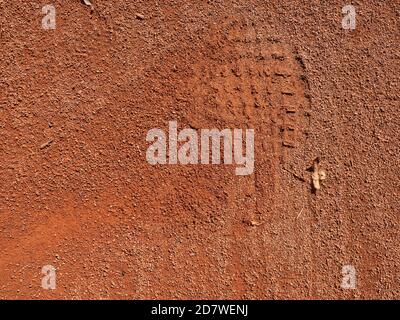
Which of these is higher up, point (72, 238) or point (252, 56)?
point (252, 56)

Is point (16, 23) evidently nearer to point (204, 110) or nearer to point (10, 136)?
point (10, 136)

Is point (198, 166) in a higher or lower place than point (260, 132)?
lower

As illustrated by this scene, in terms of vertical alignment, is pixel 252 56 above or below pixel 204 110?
above

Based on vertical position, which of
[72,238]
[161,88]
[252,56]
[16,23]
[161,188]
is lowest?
[72,238]

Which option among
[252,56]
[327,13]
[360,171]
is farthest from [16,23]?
[360,171]

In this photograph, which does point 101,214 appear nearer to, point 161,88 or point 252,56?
point 161,88

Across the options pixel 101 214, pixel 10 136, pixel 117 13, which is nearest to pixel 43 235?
pixel 101 214
